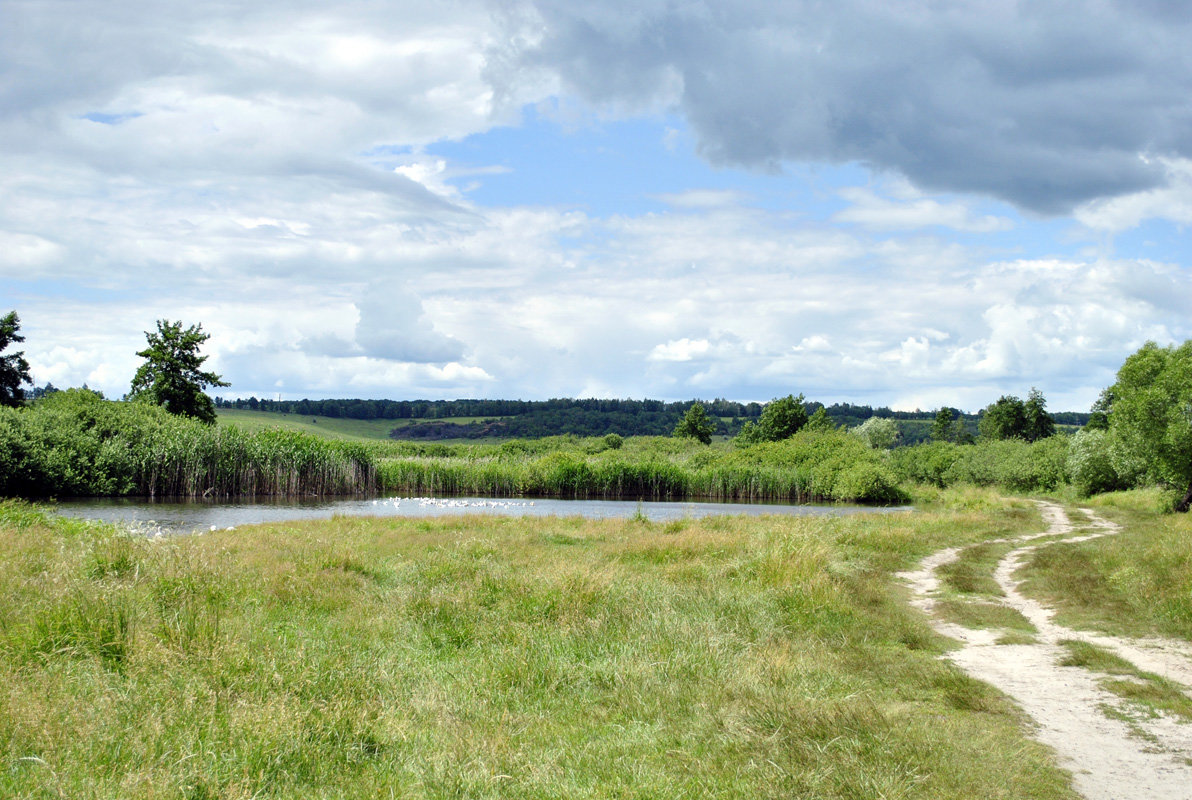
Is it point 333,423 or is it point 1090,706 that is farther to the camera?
point 333,423

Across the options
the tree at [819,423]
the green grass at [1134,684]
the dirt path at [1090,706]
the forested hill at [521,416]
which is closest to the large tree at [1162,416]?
the dirt path at [1090,706]

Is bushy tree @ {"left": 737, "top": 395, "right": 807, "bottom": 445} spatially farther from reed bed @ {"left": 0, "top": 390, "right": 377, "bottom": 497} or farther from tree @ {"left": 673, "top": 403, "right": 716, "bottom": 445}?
reed bed @ {"left": 0, "top": 390, "right": 377, "bottom": 497}

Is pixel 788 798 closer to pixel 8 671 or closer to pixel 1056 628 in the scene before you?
pixel 8 671

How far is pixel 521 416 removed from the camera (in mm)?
150375

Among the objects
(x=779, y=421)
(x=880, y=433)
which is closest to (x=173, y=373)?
(x=779, y=421)

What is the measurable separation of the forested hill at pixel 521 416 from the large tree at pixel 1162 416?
3736 inches

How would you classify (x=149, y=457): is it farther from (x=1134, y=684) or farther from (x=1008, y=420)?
(x=1008, y=420)

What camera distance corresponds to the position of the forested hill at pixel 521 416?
452 feet

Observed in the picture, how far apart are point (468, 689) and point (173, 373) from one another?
173 feet

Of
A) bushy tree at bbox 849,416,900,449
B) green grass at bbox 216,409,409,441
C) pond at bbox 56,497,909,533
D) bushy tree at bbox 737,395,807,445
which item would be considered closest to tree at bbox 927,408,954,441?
bushy tree at bbox 849,416,900,449

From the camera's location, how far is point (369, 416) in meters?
152

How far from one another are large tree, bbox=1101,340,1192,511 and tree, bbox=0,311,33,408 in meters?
62.2


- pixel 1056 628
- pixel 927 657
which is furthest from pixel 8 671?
pixel 1056 628

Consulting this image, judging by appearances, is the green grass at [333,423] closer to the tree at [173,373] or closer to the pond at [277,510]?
the tree at [173,373]
